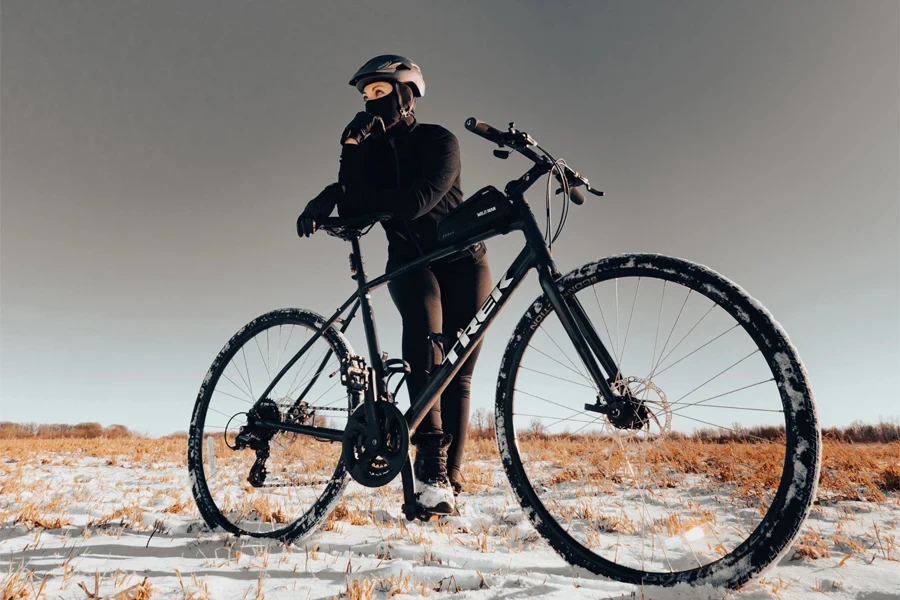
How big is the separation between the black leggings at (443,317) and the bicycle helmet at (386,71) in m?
1.13

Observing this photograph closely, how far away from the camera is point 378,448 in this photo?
2158 millimetres

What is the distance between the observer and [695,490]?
3.44 metres

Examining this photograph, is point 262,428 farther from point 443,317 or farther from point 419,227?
point 419,227

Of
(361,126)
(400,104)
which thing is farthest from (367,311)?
(400,104)

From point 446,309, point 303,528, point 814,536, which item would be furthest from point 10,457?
point 814,536

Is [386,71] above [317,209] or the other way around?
above

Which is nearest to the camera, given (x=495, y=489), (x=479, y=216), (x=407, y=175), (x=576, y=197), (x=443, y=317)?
(x=479, y=216)

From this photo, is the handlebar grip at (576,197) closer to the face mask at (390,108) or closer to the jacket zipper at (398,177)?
the jacket zipper at (398,177)

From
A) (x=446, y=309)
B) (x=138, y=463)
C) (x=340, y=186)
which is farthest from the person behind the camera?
(x=138, y=463)

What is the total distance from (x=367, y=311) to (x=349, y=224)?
0.48 m

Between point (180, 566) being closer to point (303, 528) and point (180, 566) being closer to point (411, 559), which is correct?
point (303, 528)

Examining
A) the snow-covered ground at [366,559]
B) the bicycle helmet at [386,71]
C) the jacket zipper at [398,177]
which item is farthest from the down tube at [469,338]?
the bicycle helmet at [386,71]

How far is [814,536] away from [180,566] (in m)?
2.63

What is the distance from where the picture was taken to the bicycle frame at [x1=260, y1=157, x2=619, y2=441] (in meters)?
1.76
